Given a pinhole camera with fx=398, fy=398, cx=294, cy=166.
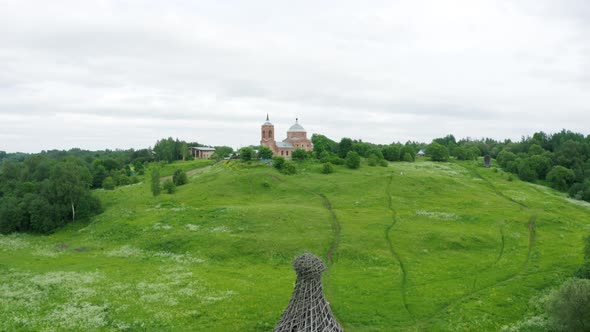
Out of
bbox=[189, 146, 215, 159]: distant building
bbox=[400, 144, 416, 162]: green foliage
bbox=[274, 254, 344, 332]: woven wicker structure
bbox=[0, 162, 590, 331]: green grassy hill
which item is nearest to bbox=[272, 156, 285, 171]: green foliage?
bbox=[0, 162, 590, 331]: green grassy hill

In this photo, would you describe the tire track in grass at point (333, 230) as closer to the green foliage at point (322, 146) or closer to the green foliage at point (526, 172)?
the green foliage at point (322, 146)

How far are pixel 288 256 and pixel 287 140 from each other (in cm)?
9081

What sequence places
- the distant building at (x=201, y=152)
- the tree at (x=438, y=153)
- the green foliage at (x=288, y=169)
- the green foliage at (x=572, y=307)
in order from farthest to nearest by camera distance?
the distant building at (x=201, y=152)
the tree at (x=438, y=153)
the green foliage at (x=288, y=169)
the green foliage at (x=572, y=307)

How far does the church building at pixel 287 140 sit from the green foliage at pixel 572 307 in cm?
9678

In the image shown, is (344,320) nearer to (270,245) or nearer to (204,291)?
(204,291)

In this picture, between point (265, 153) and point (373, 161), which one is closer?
point (373, 161)

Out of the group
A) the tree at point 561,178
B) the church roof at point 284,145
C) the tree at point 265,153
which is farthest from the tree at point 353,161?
the tree at point 561,178

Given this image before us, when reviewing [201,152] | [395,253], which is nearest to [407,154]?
[395,253]

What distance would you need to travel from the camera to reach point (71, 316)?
32156 millimetres

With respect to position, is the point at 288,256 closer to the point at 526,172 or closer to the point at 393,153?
the point at 393,153

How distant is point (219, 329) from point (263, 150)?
3217 inches

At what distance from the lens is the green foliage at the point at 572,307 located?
1045 inches

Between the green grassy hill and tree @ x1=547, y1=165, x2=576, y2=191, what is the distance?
22.8 metres

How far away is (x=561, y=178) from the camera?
101812 millimetres
